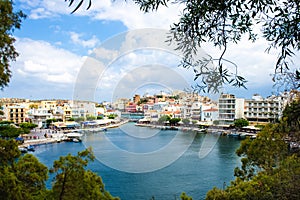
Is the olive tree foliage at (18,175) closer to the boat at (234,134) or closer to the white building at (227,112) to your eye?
the boat at (234,134)

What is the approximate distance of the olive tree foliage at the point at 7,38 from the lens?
1667 millimetres

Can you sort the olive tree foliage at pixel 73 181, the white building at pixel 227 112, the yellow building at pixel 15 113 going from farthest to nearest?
the white building at pixel 227 112
the yellow building at pixel 15 113
the olive tree foliage at pixel 73 181

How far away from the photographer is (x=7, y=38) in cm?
175

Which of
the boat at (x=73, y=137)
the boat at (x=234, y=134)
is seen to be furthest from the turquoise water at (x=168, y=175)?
the boat at (x=234, y=134)

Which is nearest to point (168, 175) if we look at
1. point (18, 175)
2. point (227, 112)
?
point (18, 175)

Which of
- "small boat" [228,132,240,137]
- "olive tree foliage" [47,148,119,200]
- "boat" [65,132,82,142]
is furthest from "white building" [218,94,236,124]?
"olive tree foliage" [47,148,119,200]

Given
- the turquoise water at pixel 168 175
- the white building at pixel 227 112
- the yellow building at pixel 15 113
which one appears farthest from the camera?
the white building at pixel 227 112

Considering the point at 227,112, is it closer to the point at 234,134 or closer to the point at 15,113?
the point at 234,134

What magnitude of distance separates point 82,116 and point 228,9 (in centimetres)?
2299

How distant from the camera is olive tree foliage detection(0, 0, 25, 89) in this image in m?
1.67

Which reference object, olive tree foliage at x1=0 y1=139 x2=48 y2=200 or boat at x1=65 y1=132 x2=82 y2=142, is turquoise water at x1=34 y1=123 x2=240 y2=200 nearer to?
olive tree foliage at x1=0 y1=139 x2=48 y2=200

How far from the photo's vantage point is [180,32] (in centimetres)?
111

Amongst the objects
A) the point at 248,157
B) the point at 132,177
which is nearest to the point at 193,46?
the point at 248,157

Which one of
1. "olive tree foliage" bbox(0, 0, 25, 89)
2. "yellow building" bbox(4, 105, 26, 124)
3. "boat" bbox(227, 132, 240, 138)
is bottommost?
"boat" bbox(227, 132, 240, 138)
